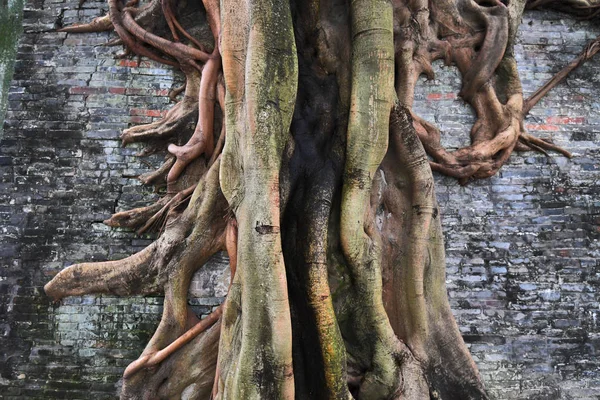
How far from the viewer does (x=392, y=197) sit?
10.5 feet

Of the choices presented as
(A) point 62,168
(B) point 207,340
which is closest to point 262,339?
(B) point 207,340

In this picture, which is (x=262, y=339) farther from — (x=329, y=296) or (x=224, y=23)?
(x=224, y=23)

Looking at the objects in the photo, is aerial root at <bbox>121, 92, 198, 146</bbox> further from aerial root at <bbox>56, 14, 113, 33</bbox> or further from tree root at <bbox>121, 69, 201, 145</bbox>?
aerial root at <bbox>56, 14, 113, 33</bbox>

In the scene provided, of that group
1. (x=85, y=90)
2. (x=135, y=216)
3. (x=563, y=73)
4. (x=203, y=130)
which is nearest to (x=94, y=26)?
(x=85, y=90)

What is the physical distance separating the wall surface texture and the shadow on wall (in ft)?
0.32

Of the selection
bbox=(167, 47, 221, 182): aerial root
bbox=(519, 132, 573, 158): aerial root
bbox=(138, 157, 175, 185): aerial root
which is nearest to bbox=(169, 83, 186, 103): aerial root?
bbox=(167, 47, 221, 182): aerial root

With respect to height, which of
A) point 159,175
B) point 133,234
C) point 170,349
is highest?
point 159,175

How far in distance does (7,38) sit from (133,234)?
1.63 metres

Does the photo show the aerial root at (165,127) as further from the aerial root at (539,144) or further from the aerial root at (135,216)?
the aerial root at (539,144)

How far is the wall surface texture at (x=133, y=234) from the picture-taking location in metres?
3.36

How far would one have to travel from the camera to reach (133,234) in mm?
3488

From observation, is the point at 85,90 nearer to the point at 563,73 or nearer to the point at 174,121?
the point at 174,121

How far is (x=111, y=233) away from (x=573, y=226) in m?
2.88

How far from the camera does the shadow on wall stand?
12.3 feet
